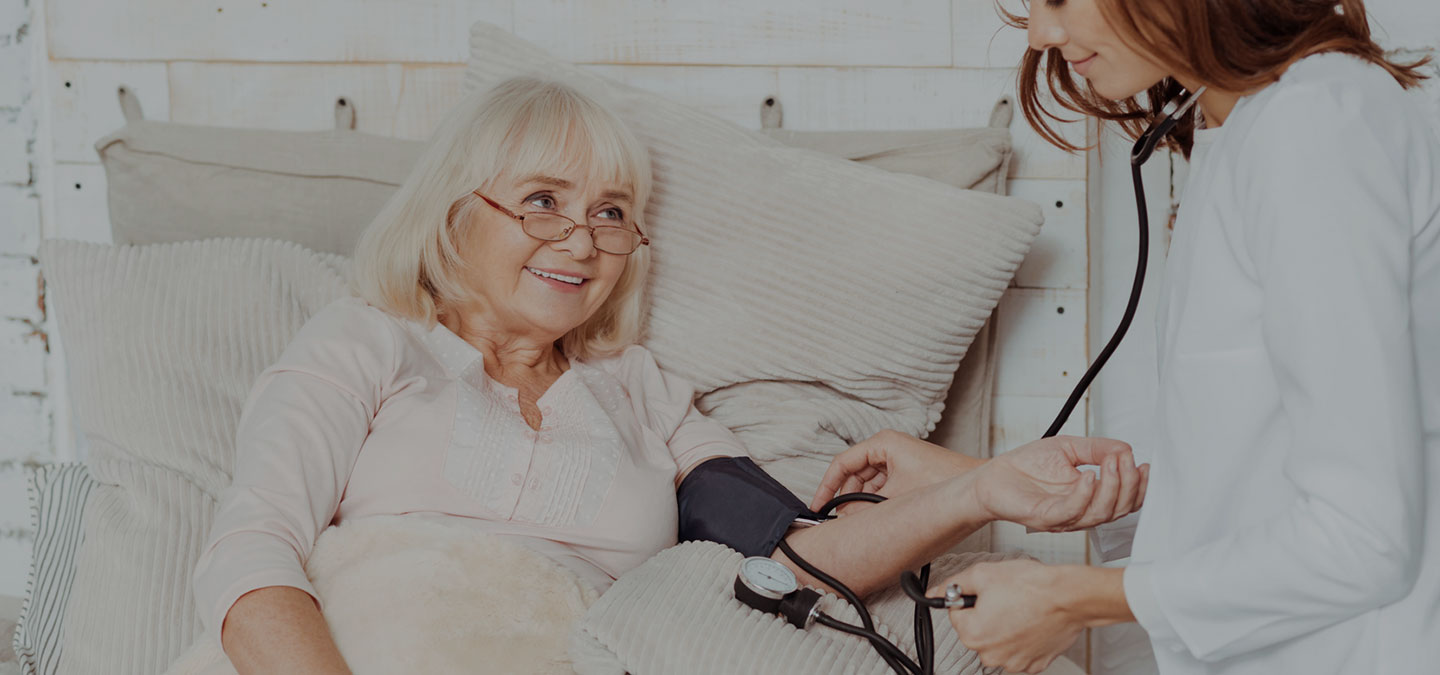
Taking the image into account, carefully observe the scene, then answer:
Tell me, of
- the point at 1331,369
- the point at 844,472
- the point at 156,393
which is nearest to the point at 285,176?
the point at 156,393

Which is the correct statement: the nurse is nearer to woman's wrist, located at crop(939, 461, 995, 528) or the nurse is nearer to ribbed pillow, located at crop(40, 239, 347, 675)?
woman's wrist, located at crop(939, 461, 995, 528)

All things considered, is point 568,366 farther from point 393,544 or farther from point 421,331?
point 393,544

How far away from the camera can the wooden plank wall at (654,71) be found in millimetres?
1723

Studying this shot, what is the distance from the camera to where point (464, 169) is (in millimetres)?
1338

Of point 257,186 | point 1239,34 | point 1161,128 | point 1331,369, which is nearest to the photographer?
point 1331,369

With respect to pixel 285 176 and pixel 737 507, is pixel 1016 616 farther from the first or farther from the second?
pixel 285 176

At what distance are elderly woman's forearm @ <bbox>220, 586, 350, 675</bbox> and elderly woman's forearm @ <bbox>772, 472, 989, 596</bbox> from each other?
513mm

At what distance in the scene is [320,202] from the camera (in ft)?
5.28

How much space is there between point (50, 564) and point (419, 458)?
557mm

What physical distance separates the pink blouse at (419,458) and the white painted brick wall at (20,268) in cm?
94

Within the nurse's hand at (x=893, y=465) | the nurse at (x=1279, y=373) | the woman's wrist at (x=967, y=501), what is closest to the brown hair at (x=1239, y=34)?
the nurse at (x=1279, y=373)

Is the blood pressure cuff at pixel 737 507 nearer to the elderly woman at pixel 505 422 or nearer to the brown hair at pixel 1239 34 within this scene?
the elderly woman at pixel 505 422

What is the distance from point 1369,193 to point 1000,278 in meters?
0.79

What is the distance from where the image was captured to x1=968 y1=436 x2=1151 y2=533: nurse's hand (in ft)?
3.34
